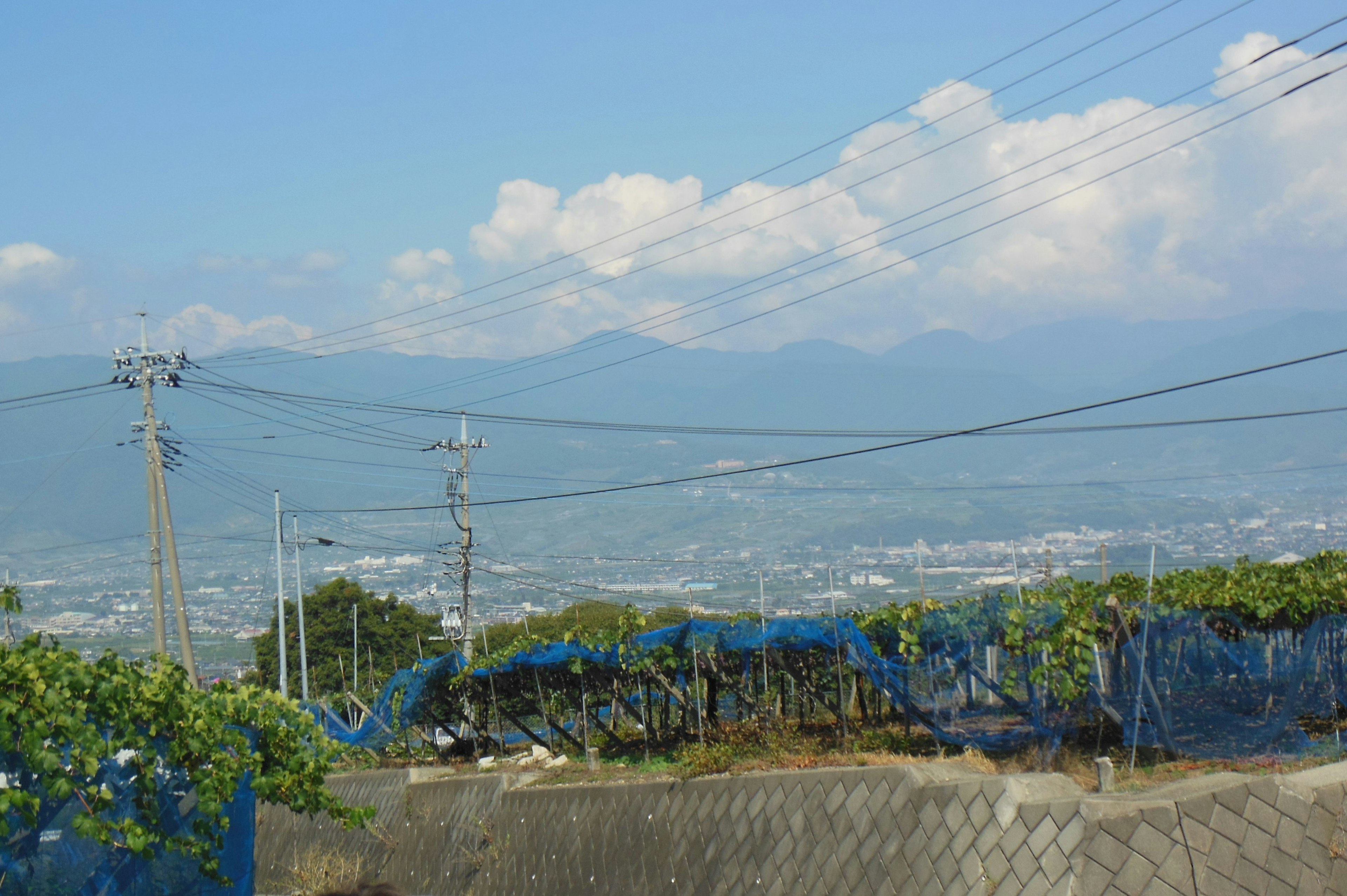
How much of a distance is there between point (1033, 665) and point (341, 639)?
47999mm

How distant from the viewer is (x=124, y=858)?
7902 mm

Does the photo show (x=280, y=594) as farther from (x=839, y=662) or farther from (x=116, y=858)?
(x=116, y=858)

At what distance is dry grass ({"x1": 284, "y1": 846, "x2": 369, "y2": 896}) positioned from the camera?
50.3ft

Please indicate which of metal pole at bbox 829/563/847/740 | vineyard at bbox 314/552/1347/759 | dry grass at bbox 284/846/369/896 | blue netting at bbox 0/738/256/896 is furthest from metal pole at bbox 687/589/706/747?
blue netting at bbox 0/738/256/896

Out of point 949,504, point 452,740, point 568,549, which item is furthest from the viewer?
point 568,549

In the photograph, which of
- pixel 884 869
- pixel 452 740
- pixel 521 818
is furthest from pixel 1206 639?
pixel 452 740

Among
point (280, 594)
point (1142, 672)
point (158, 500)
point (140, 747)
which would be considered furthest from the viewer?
point (280, 594)

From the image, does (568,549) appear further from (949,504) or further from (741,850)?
(741,850)

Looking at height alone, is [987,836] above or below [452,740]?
above

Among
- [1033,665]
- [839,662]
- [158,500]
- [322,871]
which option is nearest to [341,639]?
[158,500]

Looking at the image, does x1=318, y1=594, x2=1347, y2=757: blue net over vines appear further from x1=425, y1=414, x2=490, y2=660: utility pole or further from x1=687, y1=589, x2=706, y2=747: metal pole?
x1=425, y1=414, x2=490, y2=660: utility pole

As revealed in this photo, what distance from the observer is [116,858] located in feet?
25.7

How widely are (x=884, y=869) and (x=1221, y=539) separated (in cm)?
8201

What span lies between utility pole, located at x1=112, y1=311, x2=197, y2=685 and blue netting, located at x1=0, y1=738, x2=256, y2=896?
18068 mm
